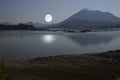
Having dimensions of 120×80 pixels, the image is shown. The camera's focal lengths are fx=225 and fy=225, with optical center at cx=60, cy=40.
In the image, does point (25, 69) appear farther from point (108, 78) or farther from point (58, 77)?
point (108, 78)

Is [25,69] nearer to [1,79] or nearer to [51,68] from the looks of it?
[51,68]

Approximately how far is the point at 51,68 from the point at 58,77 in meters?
3.06

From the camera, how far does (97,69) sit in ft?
61.4

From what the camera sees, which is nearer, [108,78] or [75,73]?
[108,78]

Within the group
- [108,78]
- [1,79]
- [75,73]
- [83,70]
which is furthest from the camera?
[83,70]

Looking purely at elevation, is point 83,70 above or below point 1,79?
below

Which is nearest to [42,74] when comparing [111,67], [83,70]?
[83,70]

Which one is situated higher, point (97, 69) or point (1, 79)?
point (1, 79)

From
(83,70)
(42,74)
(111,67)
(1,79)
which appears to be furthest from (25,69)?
(1,79)

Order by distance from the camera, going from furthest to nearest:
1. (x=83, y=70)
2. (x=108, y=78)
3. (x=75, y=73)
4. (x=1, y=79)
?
(x=83, y=70), (x=75, y=73), (x=108, y=78), (x=1, y=79)

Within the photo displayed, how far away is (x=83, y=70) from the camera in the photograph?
1833 cm

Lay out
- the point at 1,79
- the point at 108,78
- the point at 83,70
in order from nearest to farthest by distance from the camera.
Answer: the point at 1,79 → the point at 108,78 → the point at 83,70

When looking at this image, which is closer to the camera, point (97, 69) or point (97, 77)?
point (97, 77)

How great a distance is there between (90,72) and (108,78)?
6.52 ft
